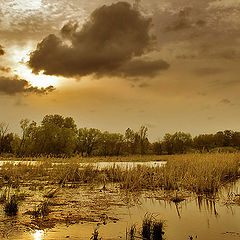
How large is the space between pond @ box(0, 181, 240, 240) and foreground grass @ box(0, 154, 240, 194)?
4.13ft

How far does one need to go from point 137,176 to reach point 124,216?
5.49 meters

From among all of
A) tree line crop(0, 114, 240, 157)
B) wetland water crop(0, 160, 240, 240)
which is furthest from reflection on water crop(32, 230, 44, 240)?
tree line crop(0, 114, 240, 157)

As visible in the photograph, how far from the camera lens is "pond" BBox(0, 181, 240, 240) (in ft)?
18.5

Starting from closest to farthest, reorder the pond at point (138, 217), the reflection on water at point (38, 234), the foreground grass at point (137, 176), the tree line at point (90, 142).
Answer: the reflection on water at point (38, 234), the pond at point (138, 217), the foreground grass at point (137, 176), the tree line at point (90, 142)

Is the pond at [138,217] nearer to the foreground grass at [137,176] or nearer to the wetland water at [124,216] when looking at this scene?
the wetland water at [124,216]

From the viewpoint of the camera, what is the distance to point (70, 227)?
19.8ft

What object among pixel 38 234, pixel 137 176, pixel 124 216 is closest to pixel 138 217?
pixel 124 216

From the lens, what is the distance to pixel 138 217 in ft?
23.5

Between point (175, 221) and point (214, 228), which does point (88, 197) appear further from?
point (214, 228)

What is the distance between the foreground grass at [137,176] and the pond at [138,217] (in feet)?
4.13

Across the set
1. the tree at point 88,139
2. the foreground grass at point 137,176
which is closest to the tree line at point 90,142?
the tree at point 88,139

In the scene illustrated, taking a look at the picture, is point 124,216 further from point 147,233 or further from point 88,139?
point 88,139

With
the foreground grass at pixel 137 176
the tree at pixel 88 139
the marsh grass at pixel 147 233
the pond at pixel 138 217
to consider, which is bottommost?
the pond at pixel 138 217

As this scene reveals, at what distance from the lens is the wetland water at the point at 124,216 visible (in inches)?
223
